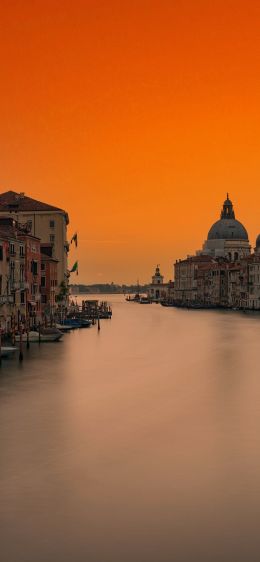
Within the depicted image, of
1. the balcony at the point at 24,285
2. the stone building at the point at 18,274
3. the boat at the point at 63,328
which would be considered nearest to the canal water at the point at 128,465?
the stone building at the point at 18,274

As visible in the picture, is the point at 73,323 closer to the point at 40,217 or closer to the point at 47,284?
the point at 47,284

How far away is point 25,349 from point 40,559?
38.7 m

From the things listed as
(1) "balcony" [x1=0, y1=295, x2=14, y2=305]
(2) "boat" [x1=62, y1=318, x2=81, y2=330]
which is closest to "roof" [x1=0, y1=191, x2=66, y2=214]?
(2) "boat" [x1=62, y1=318, x2=81, y2=330]

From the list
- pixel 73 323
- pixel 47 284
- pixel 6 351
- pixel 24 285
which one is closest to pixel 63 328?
pixel 47 284

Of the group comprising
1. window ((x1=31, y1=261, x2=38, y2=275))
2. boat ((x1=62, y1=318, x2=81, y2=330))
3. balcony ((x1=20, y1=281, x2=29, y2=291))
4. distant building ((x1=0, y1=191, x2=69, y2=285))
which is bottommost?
boat ((x1=62, y1=318, x2=81, y2=330))

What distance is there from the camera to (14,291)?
60.0m

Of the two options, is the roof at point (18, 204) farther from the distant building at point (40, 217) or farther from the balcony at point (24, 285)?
the balcony at point (24, 285)

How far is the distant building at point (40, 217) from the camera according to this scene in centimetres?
9250

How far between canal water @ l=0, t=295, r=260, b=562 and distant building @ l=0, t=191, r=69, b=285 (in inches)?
2044

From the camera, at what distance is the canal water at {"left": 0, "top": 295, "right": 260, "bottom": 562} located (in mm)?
15422

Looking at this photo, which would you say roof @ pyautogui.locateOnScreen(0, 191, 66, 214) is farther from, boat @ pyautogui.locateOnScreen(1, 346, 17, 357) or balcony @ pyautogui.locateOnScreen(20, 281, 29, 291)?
boat @ pyautogui.locateOnScreen(1, 346, 17, 357)

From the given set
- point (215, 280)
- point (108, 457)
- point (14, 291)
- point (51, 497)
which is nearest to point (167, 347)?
point (14, 291)

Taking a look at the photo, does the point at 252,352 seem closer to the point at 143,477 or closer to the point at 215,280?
the point at 143,477

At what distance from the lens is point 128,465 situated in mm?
21203
